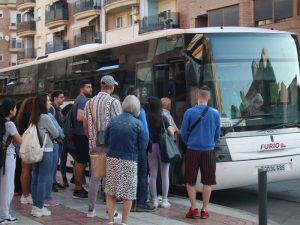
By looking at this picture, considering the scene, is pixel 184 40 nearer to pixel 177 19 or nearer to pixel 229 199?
pixel 229 199

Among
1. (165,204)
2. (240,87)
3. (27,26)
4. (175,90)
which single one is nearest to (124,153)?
(165,204)

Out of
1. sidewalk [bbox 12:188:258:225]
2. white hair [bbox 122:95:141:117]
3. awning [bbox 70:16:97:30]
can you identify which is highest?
awning [bbox 70:16:97:30]

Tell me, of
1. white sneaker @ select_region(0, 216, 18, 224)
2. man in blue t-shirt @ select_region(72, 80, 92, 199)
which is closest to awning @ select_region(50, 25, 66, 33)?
man in blue t-shirt @ select_region(72, 80, 92, 199)

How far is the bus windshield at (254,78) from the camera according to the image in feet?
31.6

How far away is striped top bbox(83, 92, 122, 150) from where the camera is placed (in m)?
7.71

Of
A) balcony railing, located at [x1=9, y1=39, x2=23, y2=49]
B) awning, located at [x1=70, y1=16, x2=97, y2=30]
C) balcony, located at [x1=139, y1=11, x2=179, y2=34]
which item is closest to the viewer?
balcony, located at [x1=139, y1=11, x2=179, y2=34]

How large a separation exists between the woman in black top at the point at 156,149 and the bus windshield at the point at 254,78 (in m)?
1.32

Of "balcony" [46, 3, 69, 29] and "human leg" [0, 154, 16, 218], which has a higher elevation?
"balcony" [46, 3, 69, 29]

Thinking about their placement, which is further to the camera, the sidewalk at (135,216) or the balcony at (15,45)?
the balcony at (15,45)

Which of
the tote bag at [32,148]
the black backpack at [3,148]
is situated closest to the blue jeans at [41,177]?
the tote bag at [32,148]

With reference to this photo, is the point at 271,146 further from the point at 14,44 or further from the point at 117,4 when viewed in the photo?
the point at 14,44

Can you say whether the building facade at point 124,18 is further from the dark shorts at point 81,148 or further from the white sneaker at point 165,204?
the white sneaker at point 165,204

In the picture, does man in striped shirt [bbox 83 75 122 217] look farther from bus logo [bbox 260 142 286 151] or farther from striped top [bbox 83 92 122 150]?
bus logo [bbox 260 142 286 151]

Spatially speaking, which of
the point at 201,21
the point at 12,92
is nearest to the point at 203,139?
the point at 12,92
